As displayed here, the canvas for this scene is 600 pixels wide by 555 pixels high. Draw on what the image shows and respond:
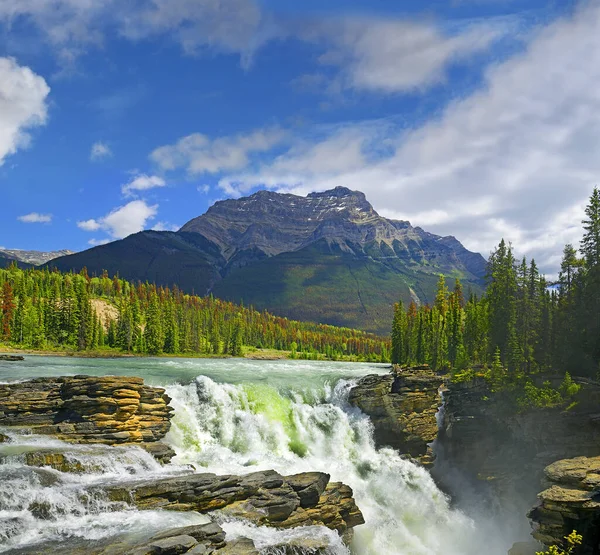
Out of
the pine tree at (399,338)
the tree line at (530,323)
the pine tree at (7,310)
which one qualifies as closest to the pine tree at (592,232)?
the tree line at (530,323)

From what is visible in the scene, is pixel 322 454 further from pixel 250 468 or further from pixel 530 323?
pixel 530 323

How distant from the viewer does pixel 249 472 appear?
33688mm

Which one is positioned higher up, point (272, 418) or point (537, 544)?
point (272, 418)

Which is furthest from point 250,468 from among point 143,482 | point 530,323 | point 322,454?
point 530,323

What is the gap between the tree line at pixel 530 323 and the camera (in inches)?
2037

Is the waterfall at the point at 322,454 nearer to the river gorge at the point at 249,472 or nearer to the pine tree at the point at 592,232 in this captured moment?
the river gorge at the point at 249,472

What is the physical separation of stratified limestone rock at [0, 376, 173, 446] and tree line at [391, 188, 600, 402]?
41.3m

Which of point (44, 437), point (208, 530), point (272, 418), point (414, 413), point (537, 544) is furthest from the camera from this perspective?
point (414, 413)

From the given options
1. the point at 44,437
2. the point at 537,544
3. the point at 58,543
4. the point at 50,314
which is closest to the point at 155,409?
the point at 44,437

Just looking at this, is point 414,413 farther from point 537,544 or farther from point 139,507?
point 139,507

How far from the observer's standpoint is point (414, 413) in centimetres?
5203

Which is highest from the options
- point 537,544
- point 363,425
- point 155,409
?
point 155,409

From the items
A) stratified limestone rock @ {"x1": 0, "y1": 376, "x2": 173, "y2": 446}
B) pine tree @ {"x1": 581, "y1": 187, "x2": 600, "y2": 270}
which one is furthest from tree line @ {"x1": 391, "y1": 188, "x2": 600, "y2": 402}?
stratified limestone rock @ {"x1": 0, "y1": 376, "x2": 173, "y2": 446}

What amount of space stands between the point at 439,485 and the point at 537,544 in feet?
41.0
